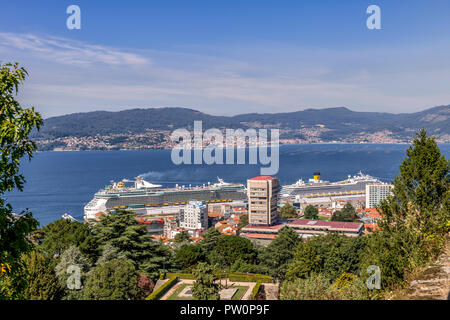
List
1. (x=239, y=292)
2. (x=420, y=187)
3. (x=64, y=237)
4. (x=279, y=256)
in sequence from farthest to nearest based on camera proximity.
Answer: (x=279, y=256) → (x=64, y=237) → (x=239, y=292) → (x=420, y=187)

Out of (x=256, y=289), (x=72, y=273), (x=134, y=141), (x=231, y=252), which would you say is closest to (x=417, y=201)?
(x=256, y=289)

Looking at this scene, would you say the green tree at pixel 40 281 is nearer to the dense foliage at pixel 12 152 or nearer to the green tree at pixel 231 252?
the dense foliage at pixel 12 152

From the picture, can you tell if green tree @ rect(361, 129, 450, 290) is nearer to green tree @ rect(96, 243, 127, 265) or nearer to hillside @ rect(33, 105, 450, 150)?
green tree @ rect(96, 243, 127, 265)

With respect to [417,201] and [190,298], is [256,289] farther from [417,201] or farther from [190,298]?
[417,201]

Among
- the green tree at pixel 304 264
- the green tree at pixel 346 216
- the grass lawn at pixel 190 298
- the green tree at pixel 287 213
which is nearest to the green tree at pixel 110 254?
the grass lawn at pixel 190 298

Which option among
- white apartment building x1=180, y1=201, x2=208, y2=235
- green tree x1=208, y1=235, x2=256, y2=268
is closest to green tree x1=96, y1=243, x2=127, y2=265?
green tree x1=208, y1=235, x2=256, y2=268
